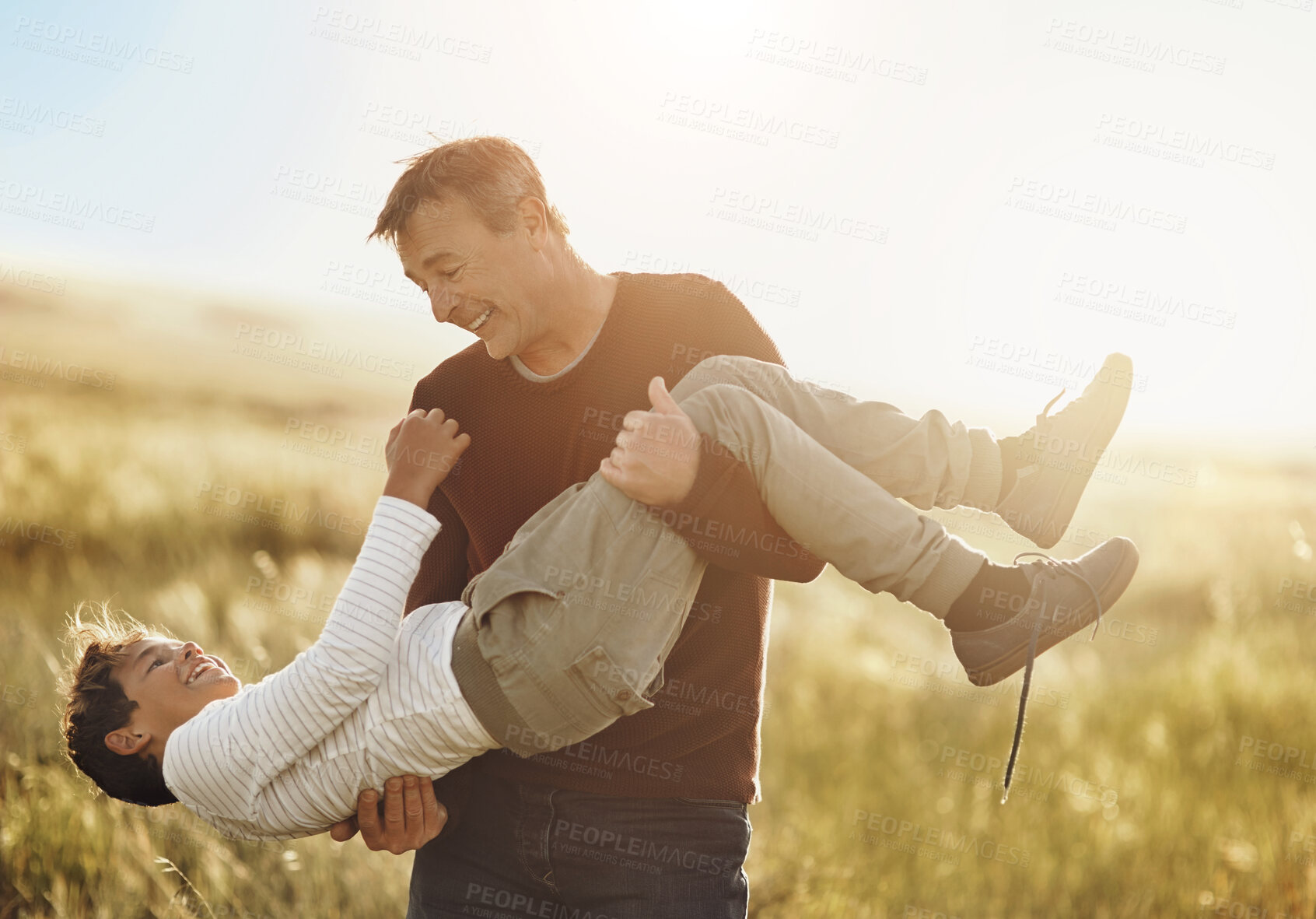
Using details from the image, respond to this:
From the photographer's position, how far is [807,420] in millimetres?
2572

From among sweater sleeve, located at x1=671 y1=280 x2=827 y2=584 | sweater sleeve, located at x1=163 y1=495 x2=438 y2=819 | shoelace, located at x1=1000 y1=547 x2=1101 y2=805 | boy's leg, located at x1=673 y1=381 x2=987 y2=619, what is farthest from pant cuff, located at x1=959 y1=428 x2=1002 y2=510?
sweater sleeve, located at x1=163 y1=495 x2=438 y2=819

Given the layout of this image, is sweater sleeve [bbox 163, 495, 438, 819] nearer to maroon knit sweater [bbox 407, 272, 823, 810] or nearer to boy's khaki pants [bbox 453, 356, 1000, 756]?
boy's khaki pants [bbox 453, 356, 1000, 756]

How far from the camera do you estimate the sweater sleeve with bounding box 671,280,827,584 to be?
88.3 inches

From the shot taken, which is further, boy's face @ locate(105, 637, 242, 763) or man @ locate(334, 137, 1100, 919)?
boy's face @ locate(105, 637, 242, 763)

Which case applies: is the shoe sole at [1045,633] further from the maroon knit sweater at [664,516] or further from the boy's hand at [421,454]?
→ the boy's hand at [421,454]

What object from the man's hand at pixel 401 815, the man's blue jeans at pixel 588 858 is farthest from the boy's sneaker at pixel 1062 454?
the man's hand at pixel 401 815

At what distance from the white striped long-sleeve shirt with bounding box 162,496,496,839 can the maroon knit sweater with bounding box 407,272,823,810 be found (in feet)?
0.86

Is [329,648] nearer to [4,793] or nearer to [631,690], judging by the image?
[631,690]

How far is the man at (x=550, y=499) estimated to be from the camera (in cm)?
244

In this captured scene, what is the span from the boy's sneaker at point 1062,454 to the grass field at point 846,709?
98 centimetres

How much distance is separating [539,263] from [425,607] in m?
0.97

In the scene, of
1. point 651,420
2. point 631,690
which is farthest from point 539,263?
point 631,690

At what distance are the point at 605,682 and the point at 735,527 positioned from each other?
0.46 m

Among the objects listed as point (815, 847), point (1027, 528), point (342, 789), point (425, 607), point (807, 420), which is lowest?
point (815, 847)
